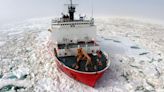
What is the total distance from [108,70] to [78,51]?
2.15 meters

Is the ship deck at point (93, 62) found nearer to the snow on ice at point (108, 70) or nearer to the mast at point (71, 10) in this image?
the snow on ice at point (108, 70)

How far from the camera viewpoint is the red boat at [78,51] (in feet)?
33.5

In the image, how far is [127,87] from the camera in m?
10.1

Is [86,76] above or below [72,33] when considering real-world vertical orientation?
below

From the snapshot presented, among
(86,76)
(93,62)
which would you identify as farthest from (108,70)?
(86,76)

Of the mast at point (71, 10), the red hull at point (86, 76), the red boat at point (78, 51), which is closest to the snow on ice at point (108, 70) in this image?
the red hull at point (86, 76)

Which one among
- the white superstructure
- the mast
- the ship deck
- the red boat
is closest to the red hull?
the red boat

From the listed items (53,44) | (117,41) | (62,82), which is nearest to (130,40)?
(117,41)

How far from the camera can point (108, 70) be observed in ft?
38.3

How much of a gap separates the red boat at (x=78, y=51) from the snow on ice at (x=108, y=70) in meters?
0.67

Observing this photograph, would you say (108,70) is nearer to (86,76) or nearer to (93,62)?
(93,62)

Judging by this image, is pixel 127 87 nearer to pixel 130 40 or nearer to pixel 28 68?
pixel 28 68

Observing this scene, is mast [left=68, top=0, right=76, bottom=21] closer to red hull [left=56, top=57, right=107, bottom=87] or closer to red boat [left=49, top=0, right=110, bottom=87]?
red boat [left=49, top=0, right=110, bottom=87]

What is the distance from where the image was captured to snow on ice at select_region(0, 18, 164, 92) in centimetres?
1020
